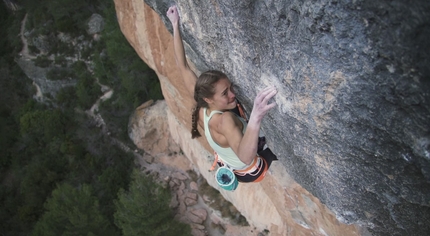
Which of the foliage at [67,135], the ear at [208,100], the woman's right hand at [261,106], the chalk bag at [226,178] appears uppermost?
the woman's right hand at [261,106]

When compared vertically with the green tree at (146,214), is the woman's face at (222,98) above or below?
above

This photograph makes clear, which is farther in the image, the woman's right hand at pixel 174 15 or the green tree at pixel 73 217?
the green tree at pixel 73 217

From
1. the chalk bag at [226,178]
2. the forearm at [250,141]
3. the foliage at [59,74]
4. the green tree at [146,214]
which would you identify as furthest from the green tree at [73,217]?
the forearm at [250,141]

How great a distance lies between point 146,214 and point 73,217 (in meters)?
2.51

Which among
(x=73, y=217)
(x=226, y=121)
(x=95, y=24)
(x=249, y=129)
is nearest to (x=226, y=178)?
(x=226, y=121)

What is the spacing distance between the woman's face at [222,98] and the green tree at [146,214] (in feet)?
21.7

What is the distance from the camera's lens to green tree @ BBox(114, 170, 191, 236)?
895 cm

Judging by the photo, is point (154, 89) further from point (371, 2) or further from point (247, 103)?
point (371, 2)

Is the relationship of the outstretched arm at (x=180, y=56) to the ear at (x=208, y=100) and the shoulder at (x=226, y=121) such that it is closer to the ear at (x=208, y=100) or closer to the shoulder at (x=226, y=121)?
the ear at (x=208, y=100)

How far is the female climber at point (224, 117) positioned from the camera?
2.48 metres

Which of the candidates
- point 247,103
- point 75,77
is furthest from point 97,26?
point 247,103

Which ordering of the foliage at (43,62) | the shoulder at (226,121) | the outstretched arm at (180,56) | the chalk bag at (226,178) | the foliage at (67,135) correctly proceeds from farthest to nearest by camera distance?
the foliage at (43,62) → the foliage at (67,135) → the chalk bag at (226,178) → the outstretched arm at (180,56) → the shoulder at (226,121)

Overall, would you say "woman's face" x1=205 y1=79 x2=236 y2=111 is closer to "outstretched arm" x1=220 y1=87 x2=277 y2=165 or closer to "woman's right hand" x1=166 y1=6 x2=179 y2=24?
"outstretched arm" x1=220 y1=87 x2=277 y2=165

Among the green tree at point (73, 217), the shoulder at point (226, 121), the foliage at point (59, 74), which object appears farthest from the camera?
the foliage at point (59, 74)
